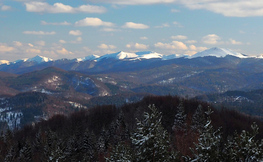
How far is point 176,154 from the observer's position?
25.7m

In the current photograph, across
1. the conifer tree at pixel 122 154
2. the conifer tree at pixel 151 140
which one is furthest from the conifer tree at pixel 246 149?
the conifer tree at pixel 122 154

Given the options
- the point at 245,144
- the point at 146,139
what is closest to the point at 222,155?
the point at 245,144

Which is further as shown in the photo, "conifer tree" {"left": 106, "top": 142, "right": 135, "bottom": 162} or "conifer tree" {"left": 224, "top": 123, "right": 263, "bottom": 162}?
"conifer tree" {"left": 106, "top": 142, "right": 135, "bottom": 162}

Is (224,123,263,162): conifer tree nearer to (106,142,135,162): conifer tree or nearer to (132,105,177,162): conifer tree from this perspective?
(132,105,177,162): conifer tree

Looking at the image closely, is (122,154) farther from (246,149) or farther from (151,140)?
(246,149)

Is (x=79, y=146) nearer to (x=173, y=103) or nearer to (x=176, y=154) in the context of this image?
(x=176, y=154)

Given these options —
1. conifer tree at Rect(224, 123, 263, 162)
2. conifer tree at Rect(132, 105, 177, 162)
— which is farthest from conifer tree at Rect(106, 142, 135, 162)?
conifer tree at Rect(224, 123, 263, 162)

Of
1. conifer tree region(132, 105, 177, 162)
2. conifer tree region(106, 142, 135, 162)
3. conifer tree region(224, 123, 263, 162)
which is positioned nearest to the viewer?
conifer tree region(224, 123, 263, 162)

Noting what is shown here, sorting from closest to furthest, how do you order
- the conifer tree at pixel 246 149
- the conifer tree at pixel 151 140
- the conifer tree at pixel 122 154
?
the conifer tree at pixel 246 149
the conifer tree at pixel 151 140
the conifer tree at pixel 122 154

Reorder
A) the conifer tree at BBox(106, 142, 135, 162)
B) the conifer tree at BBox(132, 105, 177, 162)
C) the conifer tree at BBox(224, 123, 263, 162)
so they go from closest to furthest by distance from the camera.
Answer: the conifer tree at BBox(224, 123, 263, 162) < the conifer tree at BBox(132, 105, 177, 162) < the conifer tree at BBox(106, 142, 135, 162)

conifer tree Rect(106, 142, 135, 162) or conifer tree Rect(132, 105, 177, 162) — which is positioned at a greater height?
conifer tree Rect(132, 105, 177, 162)

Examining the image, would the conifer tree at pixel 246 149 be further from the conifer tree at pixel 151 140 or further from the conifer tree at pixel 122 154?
the conifer tree at pixel 122 154

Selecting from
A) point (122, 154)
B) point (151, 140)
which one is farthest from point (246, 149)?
point (122, 154)

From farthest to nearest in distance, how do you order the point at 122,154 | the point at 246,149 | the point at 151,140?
1. the point at 122,154
2. the point at 151,140
3. the point at 246,149
